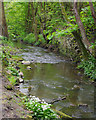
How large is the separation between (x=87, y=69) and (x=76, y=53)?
3406mm

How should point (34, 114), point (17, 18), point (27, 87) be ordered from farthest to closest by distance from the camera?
1. point (17, 18)
2. point (27, 87)
3. point (34, 114)

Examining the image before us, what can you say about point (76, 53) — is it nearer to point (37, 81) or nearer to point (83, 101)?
point (37, 81)

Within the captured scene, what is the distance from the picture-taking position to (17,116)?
3127 mm

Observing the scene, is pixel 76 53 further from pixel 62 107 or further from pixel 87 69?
pixel 62 107

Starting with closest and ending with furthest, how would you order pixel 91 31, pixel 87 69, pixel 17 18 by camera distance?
pixel 87 69 → pixel 91 31 → pixel 17 18

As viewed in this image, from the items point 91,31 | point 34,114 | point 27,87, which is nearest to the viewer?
point 34,114

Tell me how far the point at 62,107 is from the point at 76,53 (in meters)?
7.88

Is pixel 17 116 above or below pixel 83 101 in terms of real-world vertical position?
above

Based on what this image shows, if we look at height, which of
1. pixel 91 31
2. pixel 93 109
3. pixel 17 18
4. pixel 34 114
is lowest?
pixel 93 109

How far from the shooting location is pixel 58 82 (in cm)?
757

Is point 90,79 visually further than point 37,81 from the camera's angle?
Yes

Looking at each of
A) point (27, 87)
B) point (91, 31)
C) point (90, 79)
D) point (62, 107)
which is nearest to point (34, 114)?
point (62, 107)

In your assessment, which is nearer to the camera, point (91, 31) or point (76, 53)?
point (91, 31)

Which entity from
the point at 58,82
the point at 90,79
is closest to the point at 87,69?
the point at 90,79
